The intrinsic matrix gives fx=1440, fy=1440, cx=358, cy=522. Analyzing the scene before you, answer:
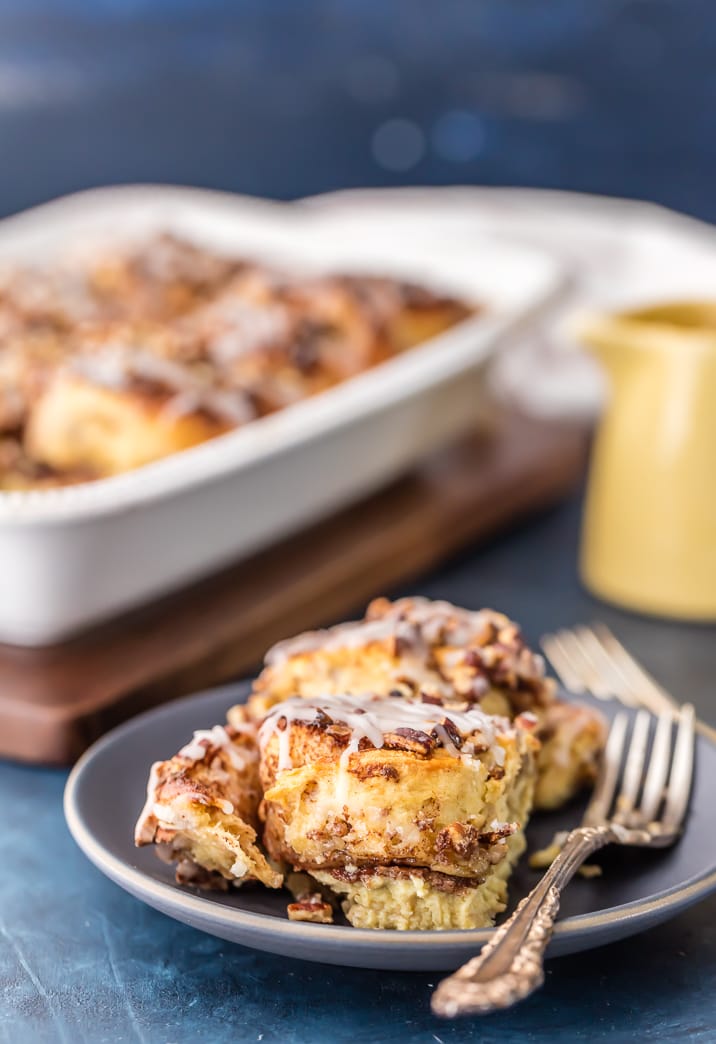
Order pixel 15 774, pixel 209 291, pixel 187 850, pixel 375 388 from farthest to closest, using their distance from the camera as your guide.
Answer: pixel 209 291, pixel 375 388, pixel 15 774, pixel 187 850

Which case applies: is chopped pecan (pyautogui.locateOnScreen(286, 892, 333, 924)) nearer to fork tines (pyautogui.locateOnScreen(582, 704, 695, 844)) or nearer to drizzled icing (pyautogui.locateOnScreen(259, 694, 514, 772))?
drizzled icing (pyautogui.locateOnScreen(259, 694, 514, 772))

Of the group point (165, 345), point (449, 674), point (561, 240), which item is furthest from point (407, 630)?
point (561, 240)

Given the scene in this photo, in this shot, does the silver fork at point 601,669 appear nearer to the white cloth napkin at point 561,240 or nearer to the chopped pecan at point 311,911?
the chopped pecan at point 311,911

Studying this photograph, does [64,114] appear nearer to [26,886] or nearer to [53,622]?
[53,622]

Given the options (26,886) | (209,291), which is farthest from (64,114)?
(26,886)

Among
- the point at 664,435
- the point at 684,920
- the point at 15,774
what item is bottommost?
the point at 15,774

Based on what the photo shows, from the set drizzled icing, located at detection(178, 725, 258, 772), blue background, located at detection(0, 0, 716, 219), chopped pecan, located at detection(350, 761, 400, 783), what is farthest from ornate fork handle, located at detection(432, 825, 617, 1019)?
blue background, located at detection(0, 0, 716, 219)

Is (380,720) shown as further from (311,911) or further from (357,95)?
(357,95)
